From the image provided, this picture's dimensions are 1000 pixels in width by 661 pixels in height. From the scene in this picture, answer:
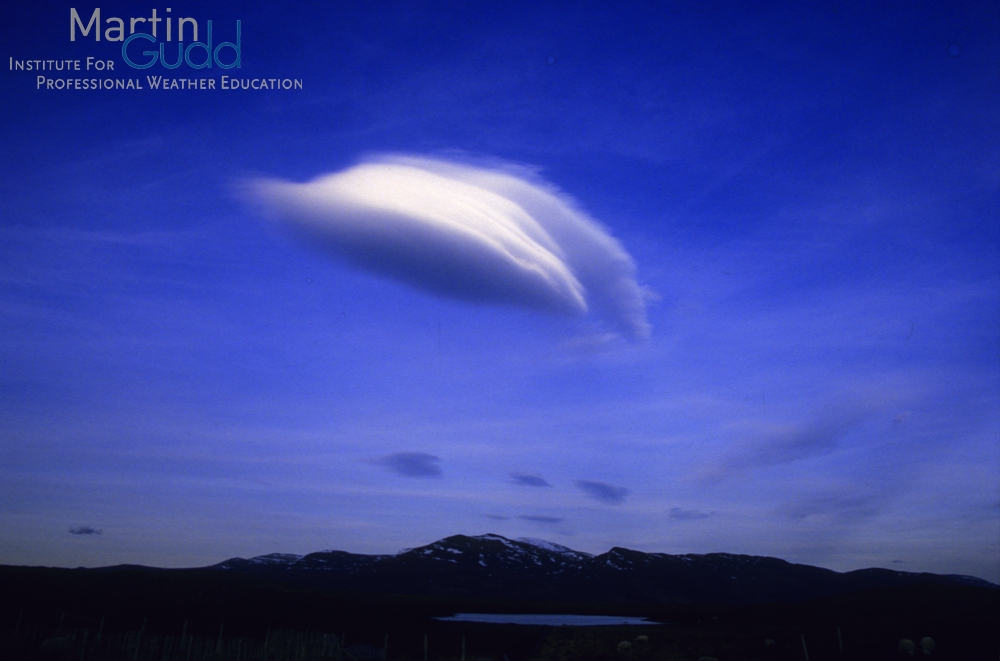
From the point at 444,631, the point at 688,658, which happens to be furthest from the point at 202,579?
the point at 688,658

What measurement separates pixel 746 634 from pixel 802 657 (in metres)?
16.2

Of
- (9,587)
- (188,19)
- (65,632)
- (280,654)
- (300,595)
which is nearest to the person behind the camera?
(188,19)

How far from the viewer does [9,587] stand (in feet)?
292

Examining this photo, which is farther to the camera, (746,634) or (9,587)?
(9,587)

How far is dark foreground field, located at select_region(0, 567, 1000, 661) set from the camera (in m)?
44.7

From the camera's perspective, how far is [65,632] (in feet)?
153

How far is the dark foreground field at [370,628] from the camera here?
4469 centimetres

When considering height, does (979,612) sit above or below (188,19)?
below

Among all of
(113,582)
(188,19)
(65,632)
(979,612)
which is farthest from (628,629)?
(113,582)

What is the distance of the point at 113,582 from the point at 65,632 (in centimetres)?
6568

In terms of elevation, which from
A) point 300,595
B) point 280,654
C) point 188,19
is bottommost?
point 300,595

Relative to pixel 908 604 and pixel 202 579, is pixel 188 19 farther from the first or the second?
pixel 908 604

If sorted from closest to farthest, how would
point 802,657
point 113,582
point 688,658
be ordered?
point 802,657 < point 688,658 < point 113,582

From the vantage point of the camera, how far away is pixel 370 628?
80.0 metres
